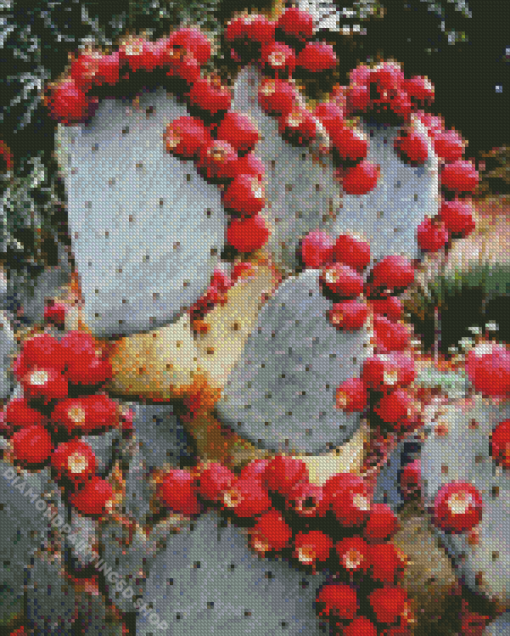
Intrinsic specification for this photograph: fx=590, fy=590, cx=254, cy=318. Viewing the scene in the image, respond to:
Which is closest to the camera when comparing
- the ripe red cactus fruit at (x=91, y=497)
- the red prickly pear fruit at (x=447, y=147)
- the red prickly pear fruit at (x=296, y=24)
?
the ripe red cactus fruit at (x=91, y=497)

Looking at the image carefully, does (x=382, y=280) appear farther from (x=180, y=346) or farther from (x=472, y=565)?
(x=472, y=565)

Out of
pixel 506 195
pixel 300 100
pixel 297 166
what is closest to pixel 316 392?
pixel 297 166

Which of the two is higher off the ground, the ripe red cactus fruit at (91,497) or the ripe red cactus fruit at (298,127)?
the ripe red cactus fruit at (298,127)

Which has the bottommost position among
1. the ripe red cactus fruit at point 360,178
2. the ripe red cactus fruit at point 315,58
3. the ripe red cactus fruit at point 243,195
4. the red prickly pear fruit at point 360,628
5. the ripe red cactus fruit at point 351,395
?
the red prickly pear fruit at point 360,628

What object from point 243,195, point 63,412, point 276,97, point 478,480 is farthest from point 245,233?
point 478,480

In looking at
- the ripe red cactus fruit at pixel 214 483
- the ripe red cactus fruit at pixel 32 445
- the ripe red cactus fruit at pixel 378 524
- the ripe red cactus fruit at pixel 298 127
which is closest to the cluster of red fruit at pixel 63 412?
the ripe red cactus fruit at pixel 32 445

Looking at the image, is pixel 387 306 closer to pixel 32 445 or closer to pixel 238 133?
pixel 238 133

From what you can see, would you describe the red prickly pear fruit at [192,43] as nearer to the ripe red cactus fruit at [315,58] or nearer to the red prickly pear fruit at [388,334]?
the ripe red cactus fruit at [315,58]
